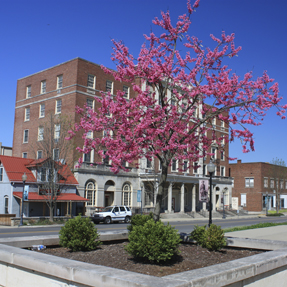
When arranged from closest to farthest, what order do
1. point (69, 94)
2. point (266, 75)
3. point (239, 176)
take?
point (266, 75) < point (69, 94) < point (239, 176)

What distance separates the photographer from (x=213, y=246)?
10.3 m

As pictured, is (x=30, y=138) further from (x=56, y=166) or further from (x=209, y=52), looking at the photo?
(x=209, y=52)

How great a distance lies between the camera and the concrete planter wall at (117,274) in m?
5.81

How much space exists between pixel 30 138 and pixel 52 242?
40.1 m

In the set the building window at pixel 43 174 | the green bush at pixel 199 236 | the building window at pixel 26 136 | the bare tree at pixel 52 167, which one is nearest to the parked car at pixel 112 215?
the bare tree at pixel 52 167

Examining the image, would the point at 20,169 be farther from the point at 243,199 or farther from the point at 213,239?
the point at 243,199

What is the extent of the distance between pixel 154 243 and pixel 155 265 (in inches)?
22.3

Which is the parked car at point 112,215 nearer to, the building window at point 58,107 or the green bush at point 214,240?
the building window at point 58,107

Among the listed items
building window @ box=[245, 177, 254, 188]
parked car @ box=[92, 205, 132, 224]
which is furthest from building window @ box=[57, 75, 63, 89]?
building window @ box=[245, 177, 254, 188]

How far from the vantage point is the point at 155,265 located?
8250 mm

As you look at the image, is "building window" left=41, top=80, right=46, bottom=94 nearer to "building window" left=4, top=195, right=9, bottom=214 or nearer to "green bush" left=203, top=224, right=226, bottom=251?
"building window" left=4, top=195, right=9, bottom=214

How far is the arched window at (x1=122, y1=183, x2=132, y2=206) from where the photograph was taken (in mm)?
48406

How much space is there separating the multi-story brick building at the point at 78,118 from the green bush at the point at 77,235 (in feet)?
98.6

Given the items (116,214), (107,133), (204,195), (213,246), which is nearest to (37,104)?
(116,214)
